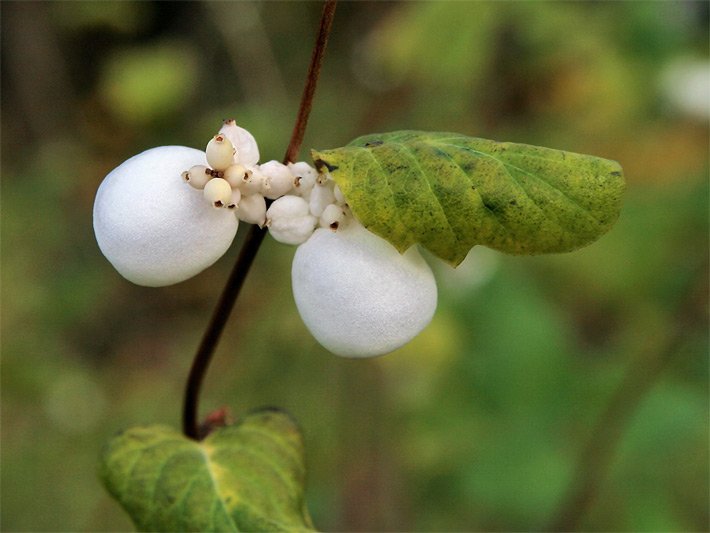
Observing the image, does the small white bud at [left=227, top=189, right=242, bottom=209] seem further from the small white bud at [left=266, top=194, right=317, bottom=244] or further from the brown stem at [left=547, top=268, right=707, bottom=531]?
the brown stem at [left=547, top=268, right=707, bottom=531]

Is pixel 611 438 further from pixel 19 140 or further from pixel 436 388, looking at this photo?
pixel 19 140

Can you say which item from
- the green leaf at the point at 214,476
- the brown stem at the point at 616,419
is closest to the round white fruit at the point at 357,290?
the green leaf at the point at 214,476

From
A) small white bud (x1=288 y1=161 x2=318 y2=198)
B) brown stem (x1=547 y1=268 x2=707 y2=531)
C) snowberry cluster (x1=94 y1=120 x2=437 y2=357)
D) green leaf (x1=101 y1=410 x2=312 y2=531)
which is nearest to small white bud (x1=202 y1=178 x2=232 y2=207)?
snowberry cluster (x1=94 y1=120 x2=437 y2=357)

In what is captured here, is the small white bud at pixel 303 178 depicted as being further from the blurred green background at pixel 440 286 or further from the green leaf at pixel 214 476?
the blurred green background at pixel 440 286

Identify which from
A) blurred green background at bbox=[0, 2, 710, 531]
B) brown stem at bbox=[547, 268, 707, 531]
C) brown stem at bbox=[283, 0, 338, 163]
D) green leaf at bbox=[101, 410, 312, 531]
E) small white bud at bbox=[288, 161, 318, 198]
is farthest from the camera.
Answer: blurred green background at bbox=[0, 2, 710, 531]

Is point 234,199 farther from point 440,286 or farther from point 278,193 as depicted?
A: point 440,286
